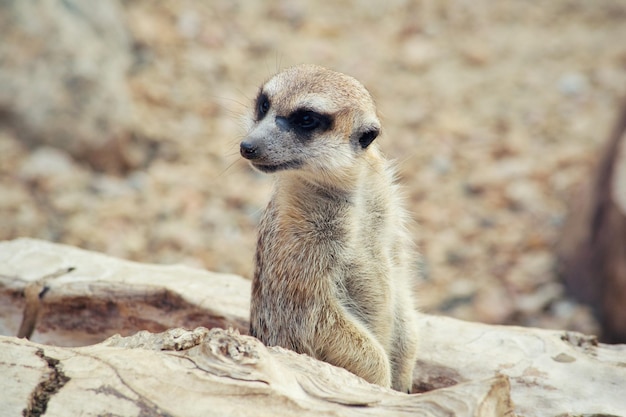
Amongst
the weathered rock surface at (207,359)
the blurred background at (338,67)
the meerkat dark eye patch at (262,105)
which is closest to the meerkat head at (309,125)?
the meerkat dark eye patch at (262,105)

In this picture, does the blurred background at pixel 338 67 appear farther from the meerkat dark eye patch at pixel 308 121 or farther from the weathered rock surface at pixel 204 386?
the weathered rock surface at pixel 204 386

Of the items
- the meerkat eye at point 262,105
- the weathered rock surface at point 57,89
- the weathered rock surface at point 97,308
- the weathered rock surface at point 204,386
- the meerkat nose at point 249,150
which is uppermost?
the weathered rock surface at point 57,89

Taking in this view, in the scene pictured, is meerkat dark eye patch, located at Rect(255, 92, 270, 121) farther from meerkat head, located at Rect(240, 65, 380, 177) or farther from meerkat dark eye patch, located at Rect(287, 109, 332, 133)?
meerkat dark eye patch, located at Rect(287, 109, 332, 133)

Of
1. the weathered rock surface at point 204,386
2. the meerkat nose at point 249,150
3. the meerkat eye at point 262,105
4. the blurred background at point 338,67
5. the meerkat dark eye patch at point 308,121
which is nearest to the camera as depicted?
the weathered rock surface at point 204,386

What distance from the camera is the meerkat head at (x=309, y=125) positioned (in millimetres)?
2494

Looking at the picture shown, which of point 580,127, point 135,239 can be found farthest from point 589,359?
point 580,127

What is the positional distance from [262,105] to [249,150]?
287mm

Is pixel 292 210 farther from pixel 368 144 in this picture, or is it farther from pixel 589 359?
pixel 589 359

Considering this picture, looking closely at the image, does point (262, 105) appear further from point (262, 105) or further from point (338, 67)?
point (338, 67)

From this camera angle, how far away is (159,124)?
5.81 m

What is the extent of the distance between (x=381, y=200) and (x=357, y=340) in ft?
1.65

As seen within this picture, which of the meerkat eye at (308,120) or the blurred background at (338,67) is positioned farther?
the blurred background at (338,67)

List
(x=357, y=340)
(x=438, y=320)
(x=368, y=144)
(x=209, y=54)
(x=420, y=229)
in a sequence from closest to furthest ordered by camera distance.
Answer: (x=357, y=340) < (x=368, y=144) < (x=438, y=320) < (x=420, y=229) < (x=209, y=54)

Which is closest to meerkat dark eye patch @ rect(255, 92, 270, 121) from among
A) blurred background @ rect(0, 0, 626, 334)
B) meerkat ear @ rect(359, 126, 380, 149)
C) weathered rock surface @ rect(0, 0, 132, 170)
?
meerkat ear @ rect(359, 126, 380, 149)
